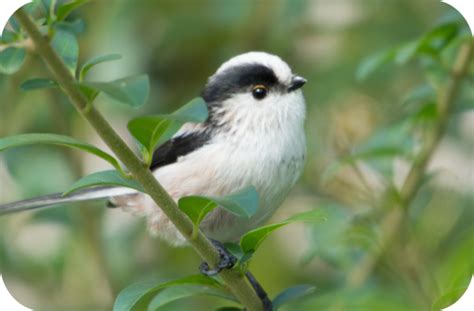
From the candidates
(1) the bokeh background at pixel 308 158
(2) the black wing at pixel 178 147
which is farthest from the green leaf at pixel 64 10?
(1) the bokeh background at pixel 308 158

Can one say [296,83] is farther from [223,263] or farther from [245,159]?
[223,263]

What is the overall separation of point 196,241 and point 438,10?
4.46 ft

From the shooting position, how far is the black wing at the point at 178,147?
1.89 metres

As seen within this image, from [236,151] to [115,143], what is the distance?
29.7 inches

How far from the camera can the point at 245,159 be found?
5.87ft

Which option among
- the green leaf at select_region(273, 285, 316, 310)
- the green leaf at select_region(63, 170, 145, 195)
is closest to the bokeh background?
the green leaf at select_region(273, 285, 316, 310)

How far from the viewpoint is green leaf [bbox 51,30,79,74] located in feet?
3.97

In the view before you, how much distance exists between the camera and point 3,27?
4.04ft

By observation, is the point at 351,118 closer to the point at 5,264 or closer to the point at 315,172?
the point at 315,172

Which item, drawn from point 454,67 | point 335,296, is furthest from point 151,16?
point 335,296

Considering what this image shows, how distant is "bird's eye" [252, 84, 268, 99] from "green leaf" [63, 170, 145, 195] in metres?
0.79

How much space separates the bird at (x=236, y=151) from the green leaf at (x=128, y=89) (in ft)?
2.55

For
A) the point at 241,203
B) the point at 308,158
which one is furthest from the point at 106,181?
the point at 308,158

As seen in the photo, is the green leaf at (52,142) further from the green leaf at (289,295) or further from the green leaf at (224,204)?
the green leaf at (289,295)
